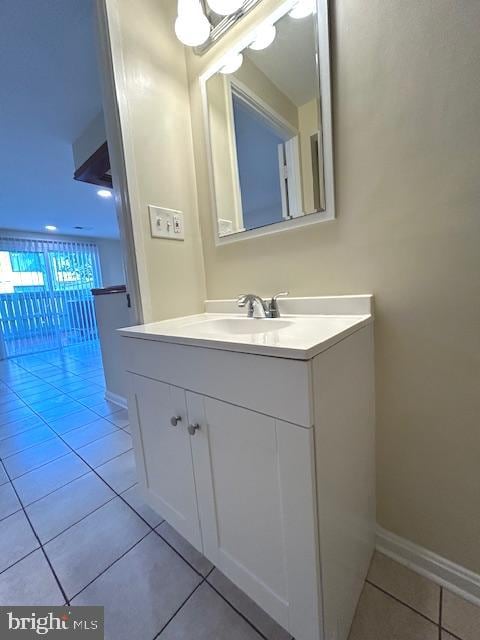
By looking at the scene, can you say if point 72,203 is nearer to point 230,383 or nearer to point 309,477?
point 230,383

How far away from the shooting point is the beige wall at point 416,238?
696 millimetres

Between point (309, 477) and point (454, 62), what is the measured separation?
3.41 feet

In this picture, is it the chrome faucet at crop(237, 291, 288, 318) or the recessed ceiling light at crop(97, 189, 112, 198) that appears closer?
the chrome faucet at crop(237, 291, 288, 318)

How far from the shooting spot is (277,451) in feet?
1.99

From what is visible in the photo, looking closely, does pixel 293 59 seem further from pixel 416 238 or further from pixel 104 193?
pixel 104 193

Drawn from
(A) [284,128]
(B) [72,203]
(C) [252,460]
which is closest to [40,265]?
(B) [72,203]

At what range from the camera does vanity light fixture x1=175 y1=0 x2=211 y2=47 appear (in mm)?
1006

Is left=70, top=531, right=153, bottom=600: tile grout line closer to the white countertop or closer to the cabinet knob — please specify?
the cabinet knob

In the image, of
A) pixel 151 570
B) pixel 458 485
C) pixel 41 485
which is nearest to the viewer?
pixel 458 485

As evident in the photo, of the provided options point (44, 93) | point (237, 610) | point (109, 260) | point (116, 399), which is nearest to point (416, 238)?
point (237, 610)

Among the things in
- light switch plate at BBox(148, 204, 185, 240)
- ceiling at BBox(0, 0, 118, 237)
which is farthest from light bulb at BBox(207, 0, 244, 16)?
light switch plate at BBox(148, 204, 185, 240)

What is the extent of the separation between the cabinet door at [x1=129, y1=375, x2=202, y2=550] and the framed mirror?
73cm

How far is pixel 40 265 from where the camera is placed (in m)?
4.87
